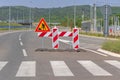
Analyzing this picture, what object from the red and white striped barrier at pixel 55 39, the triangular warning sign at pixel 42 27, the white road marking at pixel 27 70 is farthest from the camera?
the triangular warning sign at pixel 42 27

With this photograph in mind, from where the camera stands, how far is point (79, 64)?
15109mm

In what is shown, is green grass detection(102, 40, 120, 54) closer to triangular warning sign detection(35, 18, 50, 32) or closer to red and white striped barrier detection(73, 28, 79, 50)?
red and white striped barrier detection(73, 28, 79, 50)

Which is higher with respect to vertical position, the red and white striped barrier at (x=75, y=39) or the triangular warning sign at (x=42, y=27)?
the triangular warning sign at (x=42, y=27)

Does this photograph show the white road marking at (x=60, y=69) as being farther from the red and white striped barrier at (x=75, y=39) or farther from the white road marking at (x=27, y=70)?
the red and white striped barrier at (x=75, y=39)

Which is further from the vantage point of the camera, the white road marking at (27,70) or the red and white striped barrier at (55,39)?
the red and white striped barrier at (55,39)

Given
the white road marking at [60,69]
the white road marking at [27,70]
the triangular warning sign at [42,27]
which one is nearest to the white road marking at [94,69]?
the white road marking at [60,69]

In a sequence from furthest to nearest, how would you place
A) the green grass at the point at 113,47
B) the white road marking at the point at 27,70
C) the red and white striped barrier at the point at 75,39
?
the red and white striped barrier at the point at 75,39
the green grass at the point at 113,47
the white road marking at the point at 27,70

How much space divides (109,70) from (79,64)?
2.10 m

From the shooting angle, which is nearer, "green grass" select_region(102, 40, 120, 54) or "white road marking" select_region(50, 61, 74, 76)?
"white road marking" select_region(50, 61, 74, 76)

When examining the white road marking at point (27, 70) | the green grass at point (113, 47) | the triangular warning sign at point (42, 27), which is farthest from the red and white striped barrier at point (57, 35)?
the white road marking at point (27, 70)

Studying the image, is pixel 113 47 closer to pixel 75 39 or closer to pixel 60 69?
pixel 75 39

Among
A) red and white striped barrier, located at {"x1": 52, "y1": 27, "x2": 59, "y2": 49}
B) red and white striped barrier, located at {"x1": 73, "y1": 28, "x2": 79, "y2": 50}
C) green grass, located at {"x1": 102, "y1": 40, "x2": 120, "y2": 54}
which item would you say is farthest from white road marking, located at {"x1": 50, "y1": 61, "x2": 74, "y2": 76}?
red and white striped barrier, located at {"x1": 52, "y1": 27, "x2": 59, "y2": 49}

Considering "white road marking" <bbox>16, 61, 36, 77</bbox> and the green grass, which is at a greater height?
the green grass

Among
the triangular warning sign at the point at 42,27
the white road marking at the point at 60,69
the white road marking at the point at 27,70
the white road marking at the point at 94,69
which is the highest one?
the triangular warning sign at the point at 42,27
